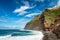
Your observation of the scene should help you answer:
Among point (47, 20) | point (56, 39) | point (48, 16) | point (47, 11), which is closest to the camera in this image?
point (56, 39)

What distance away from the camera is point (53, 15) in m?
87.4

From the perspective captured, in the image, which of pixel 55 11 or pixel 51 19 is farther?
pixel 55 11

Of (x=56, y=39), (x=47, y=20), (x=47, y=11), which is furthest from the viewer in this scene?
(x=47, y=11)

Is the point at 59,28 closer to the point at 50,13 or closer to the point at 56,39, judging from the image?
the point at 56,39

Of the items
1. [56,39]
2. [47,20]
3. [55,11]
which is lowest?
[56,39]

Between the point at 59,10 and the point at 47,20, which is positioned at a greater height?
the point at 59,10

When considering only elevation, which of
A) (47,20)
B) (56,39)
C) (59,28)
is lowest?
(56,39)

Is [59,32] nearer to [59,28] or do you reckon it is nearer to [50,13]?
[59,28]

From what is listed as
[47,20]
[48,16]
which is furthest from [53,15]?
[47,20]

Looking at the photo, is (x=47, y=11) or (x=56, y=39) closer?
(x=56, y=39)

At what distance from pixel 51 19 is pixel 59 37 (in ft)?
182

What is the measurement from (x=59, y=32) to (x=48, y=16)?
5995cm

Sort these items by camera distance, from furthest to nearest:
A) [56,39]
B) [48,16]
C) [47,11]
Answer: [47,11], [48,16], [56,39]

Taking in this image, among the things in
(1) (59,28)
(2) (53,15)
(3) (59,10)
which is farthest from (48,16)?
(1) (59,28)
